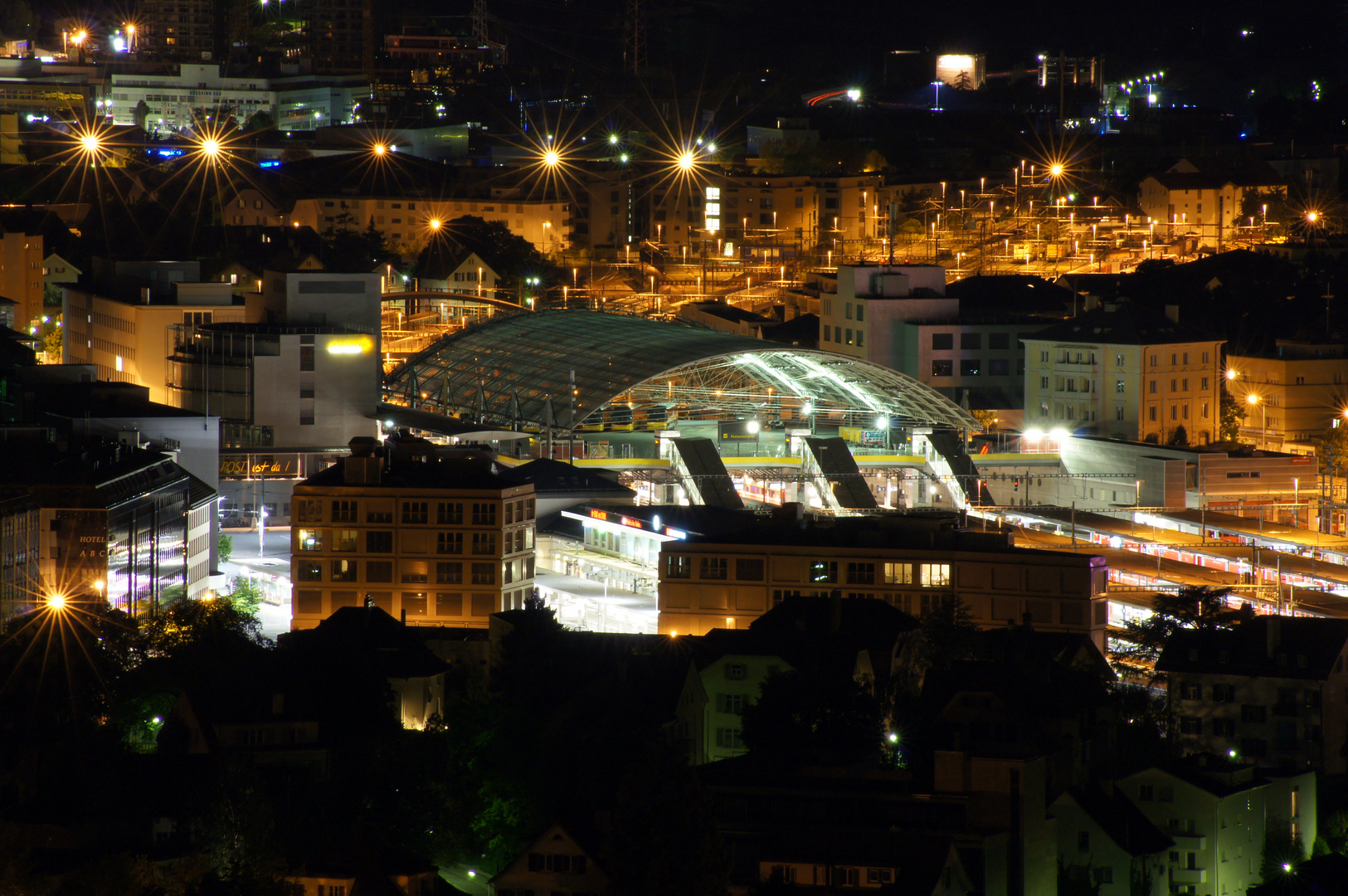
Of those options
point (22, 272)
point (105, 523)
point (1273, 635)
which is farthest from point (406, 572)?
point (22, 272)

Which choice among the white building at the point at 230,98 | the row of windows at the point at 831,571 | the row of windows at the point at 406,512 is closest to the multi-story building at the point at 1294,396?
the row of windows at the point at 831,571

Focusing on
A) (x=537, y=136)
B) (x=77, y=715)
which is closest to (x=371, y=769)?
(x=77, y=715)

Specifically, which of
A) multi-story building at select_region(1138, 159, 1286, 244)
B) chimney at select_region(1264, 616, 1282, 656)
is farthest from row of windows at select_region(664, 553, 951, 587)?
multi-story building at select_region(1138, 159, 1286, 244)

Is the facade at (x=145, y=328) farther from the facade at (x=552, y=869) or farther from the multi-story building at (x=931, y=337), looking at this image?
the facade at (x=552, y=869)

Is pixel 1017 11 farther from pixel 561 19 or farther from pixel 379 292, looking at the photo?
pixel 379 292

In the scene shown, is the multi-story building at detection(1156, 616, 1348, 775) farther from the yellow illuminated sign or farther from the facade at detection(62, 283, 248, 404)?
the facade at detection(62, 283, 248, 404)
